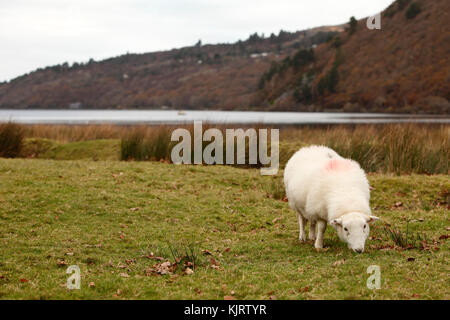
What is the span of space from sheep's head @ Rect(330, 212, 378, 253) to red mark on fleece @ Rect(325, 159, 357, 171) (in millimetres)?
1028

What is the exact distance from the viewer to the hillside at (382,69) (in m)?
87.7

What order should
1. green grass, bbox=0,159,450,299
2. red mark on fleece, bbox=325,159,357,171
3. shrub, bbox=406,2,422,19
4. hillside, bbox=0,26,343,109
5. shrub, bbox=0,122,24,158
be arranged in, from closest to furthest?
green grass, bbox=0,159,450,299, red mark on fleece, bbox=325,159,357,171, shrub, bbox=0,122,24,158, shrub, bbox=406,2,422,19, hillside, bbox=0,26,343,109

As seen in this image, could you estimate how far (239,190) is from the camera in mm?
13445

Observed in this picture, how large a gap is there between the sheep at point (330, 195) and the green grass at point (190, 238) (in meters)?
0.41

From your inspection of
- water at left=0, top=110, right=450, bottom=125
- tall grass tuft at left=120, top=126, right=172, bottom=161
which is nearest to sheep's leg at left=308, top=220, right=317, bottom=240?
tall grass tuft at left=120, top=126, right=172, bottom=161

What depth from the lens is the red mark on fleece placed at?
7941 millimetres

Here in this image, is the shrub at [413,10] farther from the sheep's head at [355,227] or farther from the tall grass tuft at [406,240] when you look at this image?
the sheep's head at [355,227]

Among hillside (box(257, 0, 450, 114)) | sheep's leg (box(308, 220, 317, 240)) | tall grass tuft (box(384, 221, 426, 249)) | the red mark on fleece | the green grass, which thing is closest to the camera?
the green grass

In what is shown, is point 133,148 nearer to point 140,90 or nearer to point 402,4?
point 402,4

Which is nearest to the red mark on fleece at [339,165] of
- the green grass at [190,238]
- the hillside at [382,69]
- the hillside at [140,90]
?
the green grass at [190,238]

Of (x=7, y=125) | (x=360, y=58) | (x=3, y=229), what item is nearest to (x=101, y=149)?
(x=7, y=125)

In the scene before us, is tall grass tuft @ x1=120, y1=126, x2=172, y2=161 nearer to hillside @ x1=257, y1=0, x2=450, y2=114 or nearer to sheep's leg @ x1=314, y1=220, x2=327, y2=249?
sheep's leg @ x1=314, y1=220, x2=327, y2=249

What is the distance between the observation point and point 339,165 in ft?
26.2
